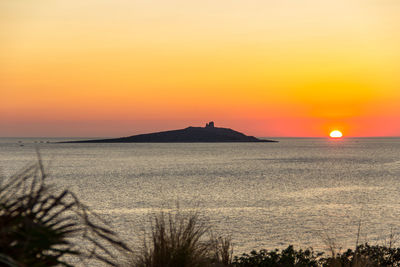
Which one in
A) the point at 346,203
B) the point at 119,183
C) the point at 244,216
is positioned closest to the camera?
the point at 244,216

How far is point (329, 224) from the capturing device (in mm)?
24109

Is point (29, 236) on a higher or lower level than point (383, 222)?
higher

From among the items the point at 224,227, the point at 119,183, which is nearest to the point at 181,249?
the point at 224,227

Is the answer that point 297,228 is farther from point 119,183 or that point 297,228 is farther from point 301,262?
point 119,183

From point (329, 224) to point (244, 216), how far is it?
4540 millimetres

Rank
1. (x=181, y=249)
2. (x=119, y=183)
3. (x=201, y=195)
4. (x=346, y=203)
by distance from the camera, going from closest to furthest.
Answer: (x=181, y=249)
(x=346, y=203)
(x=201, y=195)
(x=119, y=183)

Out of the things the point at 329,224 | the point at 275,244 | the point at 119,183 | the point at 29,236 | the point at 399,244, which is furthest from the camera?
the point at 119,183

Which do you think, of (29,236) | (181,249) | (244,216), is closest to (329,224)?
(244,216)

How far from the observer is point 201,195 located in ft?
130

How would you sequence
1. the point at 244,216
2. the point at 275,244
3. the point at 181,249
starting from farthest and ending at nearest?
the point at 244,216 < the point at 275,244 < the point at 181,249

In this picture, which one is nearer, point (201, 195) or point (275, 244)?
point (275, 244)

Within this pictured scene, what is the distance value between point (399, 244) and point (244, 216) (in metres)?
10.8

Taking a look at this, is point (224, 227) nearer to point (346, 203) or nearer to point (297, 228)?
point (297, 228)

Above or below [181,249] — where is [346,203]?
below
